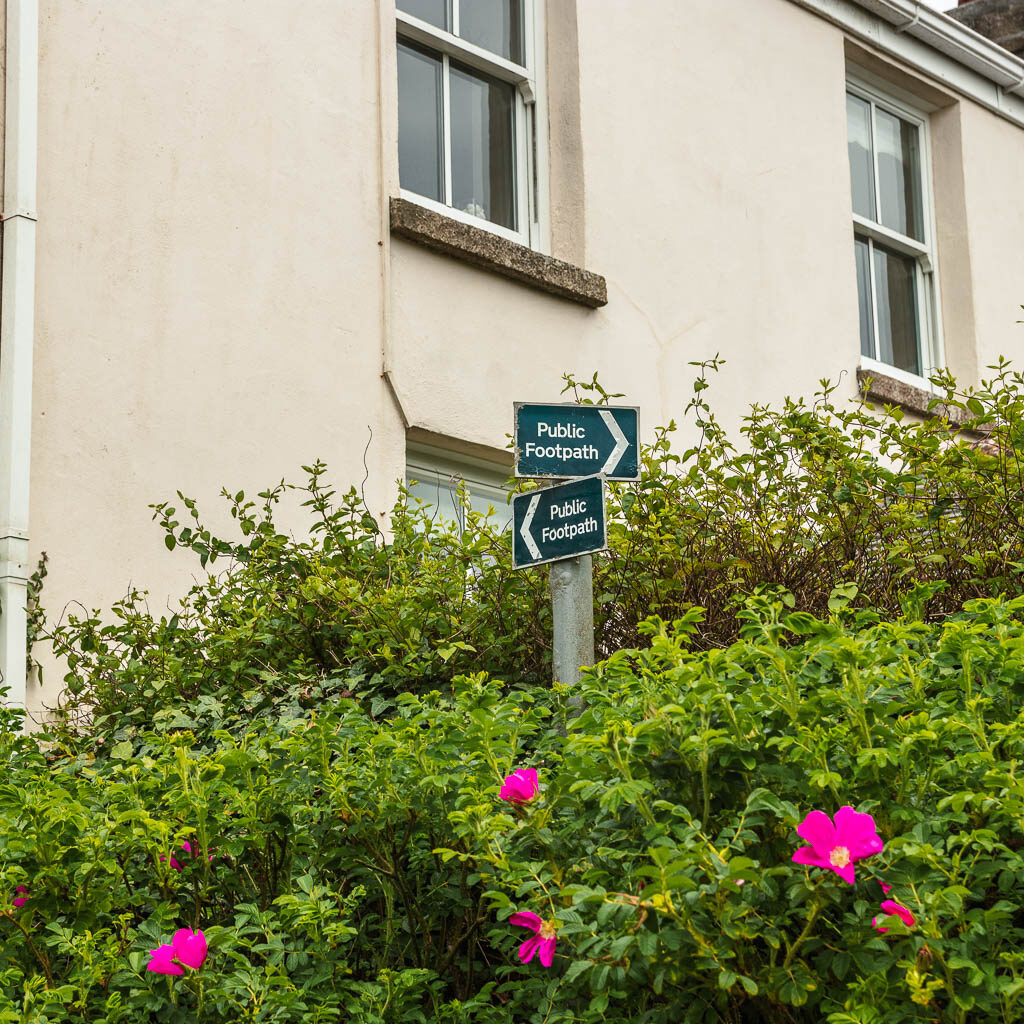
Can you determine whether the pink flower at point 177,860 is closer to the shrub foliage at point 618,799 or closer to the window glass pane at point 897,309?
the shrub foliage at point 618,799

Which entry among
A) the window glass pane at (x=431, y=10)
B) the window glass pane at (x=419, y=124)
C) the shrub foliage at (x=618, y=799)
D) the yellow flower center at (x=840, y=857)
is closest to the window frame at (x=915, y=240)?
the window glass pane at (x=431, y=10)

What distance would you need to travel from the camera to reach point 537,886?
269 cm

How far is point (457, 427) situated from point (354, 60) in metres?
1.72

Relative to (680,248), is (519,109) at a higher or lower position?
higher

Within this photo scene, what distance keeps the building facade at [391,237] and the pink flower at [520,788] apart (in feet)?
9.88

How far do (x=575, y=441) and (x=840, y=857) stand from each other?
5.57 ft

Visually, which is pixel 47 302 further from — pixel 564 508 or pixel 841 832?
pixel 841 832

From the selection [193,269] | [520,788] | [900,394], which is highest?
[900,394]

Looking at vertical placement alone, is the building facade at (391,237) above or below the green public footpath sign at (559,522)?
above

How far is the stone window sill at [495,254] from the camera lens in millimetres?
6836

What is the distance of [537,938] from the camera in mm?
2701

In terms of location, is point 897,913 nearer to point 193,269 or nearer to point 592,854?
point 592,854

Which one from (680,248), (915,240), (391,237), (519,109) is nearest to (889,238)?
(915,240)

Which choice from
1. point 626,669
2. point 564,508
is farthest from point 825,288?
point 626,669
